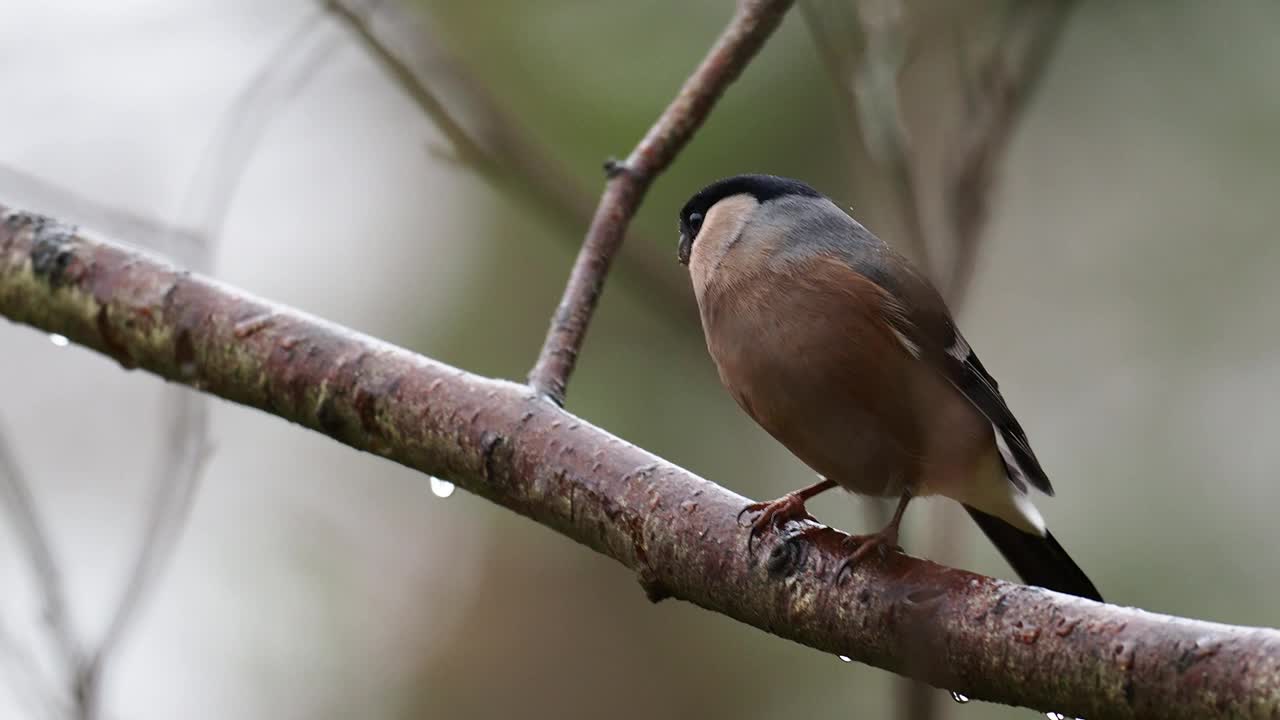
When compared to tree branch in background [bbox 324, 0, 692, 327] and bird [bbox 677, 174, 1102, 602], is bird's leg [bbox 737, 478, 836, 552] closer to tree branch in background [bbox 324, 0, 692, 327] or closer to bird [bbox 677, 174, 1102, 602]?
bird [bbox 677, 174, 1102, 602]

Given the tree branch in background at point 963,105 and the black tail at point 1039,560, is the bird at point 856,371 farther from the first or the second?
the tree branch in background at point 963,105

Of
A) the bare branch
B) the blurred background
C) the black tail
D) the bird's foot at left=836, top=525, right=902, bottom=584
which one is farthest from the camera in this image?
the blurred background

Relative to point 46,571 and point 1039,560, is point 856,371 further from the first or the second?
point 46,571

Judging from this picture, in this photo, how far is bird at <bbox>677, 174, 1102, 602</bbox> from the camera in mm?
2906

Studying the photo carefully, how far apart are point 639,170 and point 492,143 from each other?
0.56 metres

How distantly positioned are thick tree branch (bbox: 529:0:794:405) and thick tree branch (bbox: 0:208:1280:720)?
34 centimetres

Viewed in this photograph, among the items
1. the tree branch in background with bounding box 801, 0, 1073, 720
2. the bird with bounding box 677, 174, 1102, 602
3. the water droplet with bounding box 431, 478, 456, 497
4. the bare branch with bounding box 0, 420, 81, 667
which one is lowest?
the bare branch with bounding box 0, 420, 81, 667

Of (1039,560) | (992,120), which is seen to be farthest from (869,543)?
(992,120)

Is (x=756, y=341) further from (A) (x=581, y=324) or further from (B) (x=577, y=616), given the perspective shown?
(B) (x=577, y=616)

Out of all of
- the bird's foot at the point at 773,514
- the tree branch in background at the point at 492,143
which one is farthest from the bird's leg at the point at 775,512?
the tree branch in background at the point at 492,143

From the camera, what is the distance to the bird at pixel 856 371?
9.53ft

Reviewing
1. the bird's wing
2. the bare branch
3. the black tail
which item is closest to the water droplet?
the bare branch

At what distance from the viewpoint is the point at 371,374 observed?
2885mm

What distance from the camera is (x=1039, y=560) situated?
3357 millimetres
